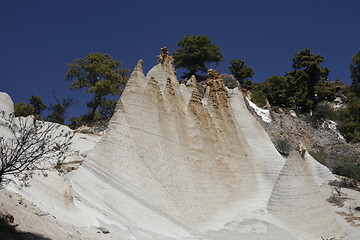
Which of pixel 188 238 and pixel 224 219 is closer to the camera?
pixel 188 238

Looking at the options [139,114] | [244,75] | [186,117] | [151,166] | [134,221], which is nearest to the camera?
[134,221]

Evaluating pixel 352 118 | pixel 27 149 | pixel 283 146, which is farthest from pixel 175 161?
pixel 283 146

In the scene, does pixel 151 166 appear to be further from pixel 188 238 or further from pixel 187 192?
pixel 188 238

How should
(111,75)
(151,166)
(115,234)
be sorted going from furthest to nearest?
(111,75), (151,166), (115,234)

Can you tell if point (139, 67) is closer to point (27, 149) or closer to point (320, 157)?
point (27, 149)

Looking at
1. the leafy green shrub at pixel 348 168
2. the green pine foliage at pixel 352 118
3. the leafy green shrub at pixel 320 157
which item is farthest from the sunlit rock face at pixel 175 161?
the leafy green shrub at pixel 320 157

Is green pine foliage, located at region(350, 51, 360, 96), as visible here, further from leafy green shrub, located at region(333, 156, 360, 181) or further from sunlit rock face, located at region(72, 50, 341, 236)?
sunlit rock face, located at region(72, 50, 341, 236)

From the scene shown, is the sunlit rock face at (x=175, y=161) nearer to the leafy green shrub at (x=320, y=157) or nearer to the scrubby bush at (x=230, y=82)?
the leafy green shrub at (x=320, y=157)

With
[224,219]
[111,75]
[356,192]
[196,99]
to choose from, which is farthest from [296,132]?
[224,219]

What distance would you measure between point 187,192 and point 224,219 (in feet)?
5.49

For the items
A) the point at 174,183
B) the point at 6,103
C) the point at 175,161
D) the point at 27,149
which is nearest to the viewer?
the point at 27,149

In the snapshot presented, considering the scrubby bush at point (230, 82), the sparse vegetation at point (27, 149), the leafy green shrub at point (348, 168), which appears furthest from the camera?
the scrubby bush at point (230, 82)

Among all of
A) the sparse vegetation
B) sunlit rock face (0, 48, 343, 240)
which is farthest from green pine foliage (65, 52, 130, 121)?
the sparse vegetation

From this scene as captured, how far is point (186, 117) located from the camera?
16.4 meters
